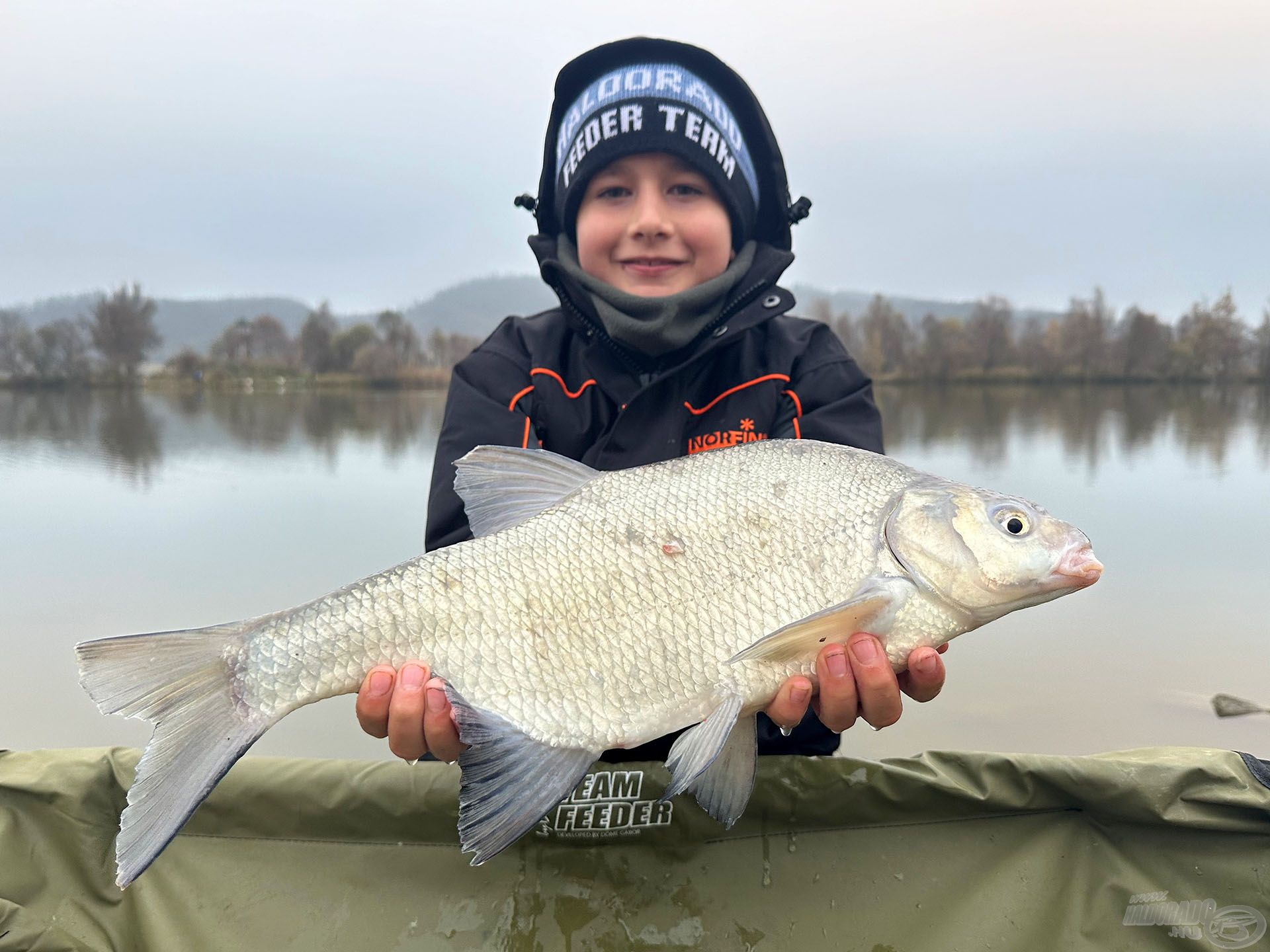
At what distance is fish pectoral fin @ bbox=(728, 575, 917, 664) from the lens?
917mm

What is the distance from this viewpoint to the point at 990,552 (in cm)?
96

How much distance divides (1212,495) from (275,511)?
23.7ft

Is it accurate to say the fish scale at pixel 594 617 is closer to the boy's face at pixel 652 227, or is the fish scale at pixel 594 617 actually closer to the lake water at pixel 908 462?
the boy's face at pixel 652 227

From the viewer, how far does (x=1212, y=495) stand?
6.07 metres

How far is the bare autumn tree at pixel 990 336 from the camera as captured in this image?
89.7ft

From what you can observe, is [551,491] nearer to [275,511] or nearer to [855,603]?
[855,603]

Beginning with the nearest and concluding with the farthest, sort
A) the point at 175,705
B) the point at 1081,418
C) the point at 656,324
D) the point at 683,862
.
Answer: the point at 175,705, the point at 683,862, the point at 656,324, the point at 1081,418

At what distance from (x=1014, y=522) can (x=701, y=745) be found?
0.47m

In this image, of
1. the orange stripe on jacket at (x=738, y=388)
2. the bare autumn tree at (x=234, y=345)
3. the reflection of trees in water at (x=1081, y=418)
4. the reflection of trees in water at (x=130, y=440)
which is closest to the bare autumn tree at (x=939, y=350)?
the reflection of trees in water at (x=1081, y=418)

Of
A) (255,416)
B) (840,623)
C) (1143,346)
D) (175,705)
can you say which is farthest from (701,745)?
(1143,346)

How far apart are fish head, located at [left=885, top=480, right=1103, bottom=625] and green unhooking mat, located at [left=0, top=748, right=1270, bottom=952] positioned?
0.44 metres

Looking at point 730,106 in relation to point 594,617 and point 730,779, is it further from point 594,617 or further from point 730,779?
point 730,779

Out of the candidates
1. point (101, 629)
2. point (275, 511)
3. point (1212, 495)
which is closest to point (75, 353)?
point (275, 511)

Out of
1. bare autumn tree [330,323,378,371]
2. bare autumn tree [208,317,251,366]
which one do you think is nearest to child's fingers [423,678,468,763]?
bare autumn tree [330,323,378,371]
